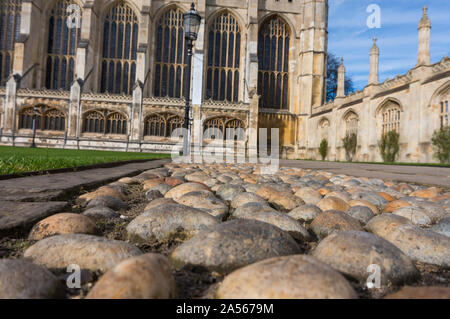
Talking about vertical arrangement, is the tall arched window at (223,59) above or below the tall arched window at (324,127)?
above

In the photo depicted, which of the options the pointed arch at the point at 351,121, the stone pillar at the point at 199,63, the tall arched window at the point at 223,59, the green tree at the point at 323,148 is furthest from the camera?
the tall arched window at the point at 223,59

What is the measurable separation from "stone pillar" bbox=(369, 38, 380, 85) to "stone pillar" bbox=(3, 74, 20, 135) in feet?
79.4

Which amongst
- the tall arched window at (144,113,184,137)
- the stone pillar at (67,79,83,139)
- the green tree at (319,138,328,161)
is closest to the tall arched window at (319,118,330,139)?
the green tree at (319,138,328,161)

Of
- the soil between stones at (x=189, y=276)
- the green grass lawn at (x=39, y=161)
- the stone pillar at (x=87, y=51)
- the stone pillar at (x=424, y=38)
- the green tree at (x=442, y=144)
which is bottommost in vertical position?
the soil between stones at (x=189, y=276)

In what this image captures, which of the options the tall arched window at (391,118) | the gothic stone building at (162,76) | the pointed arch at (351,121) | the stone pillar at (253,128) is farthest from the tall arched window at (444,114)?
the stone pillar at (253,128)

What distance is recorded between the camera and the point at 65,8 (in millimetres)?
25031

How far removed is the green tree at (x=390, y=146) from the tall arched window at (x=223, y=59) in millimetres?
13389

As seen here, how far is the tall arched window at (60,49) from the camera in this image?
82.1 feet

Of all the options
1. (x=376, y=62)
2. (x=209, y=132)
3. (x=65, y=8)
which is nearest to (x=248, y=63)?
(x=209, y=132)

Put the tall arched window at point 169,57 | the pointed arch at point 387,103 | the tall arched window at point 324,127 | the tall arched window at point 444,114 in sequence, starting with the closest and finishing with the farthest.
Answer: the tall arched window at point 444,114 < the pointed arch at point 387,103 < the tall arched window at point 324,127 < the tall arched window at point 169,57

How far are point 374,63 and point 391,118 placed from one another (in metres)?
3.49

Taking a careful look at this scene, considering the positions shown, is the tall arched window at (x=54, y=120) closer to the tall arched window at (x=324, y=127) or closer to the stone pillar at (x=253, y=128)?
the stone pillar at (x=253, y=128)

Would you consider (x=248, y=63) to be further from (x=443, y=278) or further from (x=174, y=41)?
(x=443, y=278)

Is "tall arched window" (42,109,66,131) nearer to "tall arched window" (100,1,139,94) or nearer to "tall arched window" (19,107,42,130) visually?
"tall arched window" (19,107,42,130)
